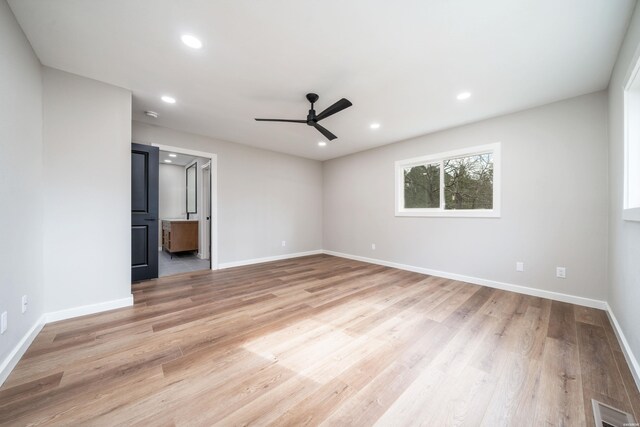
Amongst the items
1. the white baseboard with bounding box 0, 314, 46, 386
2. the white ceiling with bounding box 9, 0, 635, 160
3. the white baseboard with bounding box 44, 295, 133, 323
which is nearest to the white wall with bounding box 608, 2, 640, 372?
the white ceiling with bounding box 9, 0, 635, 160

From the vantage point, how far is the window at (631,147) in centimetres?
181

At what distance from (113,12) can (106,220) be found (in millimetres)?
1923

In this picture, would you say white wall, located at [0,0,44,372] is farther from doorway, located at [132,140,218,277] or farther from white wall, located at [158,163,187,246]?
white wall, located at [158,163,187,246]

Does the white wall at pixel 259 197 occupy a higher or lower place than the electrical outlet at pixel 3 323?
higher

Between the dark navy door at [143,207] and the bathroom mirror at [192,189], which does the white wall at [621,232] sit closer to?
the dark navy door at [143,207]

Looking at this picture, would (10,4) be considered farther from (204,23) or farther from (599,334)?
(599,334)

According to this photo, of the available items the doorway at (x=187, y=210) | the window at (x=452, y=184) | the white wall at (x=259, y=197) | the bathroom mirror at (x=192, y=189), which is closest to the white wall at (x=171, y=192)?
the doorway at (x=187, y=210)

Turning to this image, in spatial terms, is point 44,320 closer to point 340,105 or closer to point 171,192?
point 340,105

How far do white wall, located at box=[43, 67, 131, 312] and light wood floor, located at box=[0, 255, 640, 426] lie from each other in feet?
1.32

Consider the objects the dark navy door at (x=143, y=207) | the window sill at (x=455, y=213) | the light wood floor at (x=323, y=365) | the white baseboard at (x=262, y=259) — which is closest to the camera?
the light wood floor at (x=323, y=365)

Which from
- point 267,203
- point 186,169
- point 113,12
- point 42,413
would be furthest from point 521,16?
point 186,169

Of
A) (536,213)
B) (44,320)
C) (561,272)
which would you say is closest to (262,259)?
(44,320)

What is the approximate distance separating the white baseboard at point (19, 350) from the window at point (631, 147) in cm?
445

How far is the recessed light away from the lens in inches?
73.6
